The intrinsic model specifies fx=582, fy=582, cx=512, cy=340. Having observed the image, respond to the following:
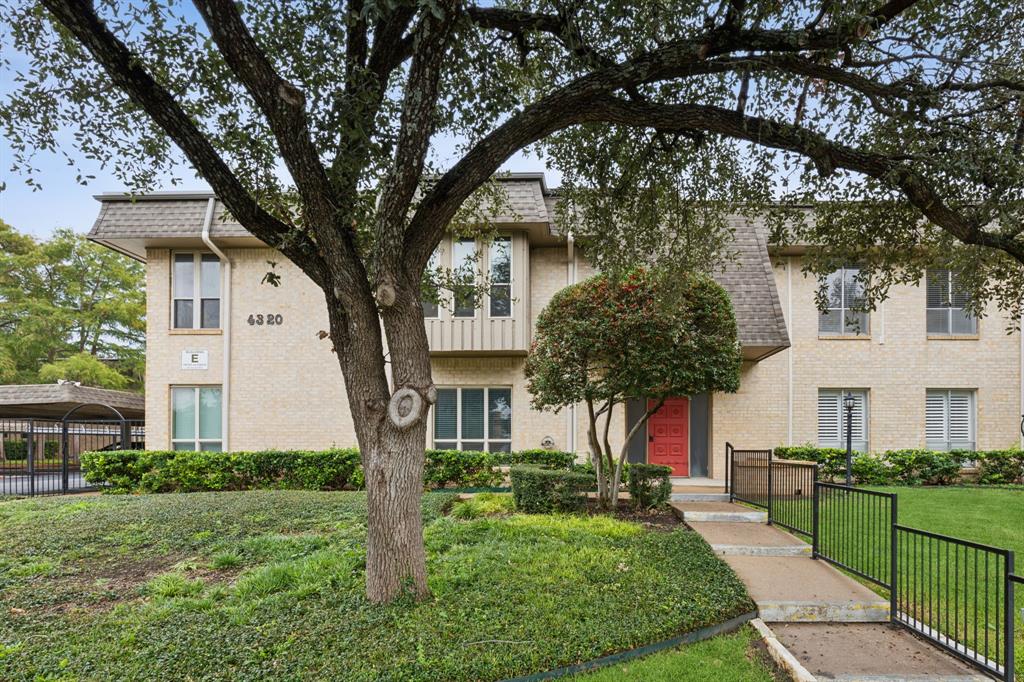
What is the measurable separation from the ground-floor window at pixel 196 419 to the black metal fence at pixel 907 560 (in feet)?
40.4

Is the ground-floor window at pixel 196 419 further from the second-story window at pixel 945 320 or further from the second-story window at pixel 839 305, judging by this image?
the second-story window at pixel 945 320

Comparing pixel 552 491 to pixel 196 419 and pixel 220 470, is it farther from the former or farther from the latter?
pixel 196 419

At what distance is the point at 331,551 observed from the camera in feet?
22.8

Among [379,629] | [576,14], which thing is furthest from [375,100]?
[379,629]

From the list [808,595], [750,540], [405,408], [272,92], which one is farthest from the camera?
[750,540]

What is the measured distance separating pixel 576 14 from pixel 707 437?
11.0 meters

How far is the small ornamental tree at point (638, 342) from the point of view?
868 cm

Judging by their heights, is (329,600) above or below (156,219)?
below

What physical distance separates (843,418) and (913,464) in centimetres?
172

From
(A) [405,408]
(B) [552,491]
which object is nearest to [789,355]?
(B) [552,491]

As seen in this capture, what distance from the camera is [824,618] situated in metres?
5.41

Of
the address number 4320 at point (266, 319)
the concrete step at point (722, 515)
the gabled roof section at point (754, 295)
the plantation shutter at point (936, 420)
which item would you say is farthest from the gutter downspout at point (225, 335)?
the plantation shutter at point (936, 420)

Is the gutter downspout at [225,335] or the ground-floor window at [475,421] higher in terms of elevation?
the gutter downspout at [225,335]

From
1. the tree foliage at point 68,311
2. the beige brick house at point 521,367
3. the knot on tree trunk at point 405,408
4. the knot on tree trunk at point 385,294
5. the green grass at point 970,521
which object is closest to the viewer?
the knot on tree trunk at point 385,294
